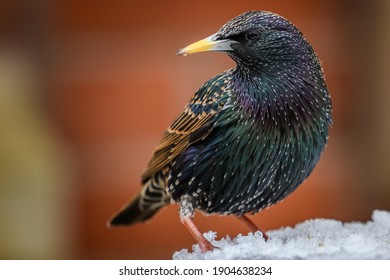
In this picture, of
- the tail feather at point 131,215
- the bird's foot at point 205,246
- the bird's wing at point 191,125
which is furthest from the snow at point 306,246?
the tail feather at point 131,215

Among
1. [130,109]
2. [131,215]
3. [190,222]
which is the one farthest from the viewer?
[130,109]

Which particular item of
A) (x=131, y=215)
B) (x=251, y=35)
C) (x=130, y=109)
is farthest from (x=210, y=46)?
(x=130, y=109)

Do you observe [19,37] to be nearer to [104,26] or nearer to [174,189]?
[104,26]

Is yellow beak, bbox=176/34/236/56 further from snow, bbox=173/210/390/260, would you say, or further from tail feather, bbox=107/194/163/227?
tail feather, bbox=107/194/163/227

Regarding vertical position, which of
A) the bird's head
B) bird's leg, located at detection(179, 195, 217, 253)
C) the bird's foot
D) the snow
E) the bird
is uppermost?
the bird's head

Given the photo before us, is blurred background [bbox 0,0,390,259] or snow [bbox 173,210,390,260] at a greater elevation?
blurred background [bbox 0,0,390,259]

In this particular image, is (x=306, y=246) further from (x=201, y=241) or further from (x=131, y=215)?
(x=131, y=215)

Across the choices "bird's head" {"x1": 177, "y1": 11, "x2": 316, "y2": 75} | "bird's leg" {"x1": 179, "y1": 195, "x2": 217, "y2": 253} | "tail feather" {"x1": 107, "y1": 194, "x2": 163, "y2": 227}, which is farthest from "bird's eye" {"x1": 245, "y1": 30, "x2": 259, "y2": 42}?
"tail feather" {"x1": 107, "y1": 194, "x2": 163, "y2": 227}
